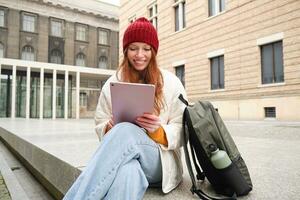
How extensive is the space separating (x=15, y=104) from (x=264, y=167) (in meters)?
21.5

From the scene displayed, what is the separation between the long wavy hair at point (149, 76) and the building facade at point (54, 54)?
20.0m

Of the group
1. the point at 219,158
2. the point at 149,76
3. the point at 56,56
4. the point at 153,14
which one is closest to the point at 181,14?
the point at 153,14

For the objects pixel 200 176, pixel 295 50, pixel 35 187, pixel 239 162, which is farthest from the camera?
pixel 295 50

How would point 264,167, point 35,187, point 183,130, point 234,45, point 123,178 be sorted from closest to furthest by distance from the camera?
point 123,178
point 183,130
point 264,167
point 35,187
point 234,45

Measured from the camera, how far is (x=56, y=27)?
29.4 meters

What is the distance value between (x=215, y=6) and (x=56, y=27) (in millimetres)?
20102

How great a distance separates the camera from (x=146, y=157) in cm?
179

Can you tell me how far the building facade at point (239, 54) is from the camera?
10.5 metres

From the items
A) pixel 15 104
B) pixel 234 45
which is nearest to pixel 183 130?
pixel 234 45

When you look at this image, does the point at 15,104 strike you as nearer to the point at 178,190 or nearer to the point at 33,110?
the point at 33,110

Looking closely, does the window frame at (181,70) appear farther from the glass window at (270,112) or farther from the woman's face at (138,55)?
the woman's face at (138,55)

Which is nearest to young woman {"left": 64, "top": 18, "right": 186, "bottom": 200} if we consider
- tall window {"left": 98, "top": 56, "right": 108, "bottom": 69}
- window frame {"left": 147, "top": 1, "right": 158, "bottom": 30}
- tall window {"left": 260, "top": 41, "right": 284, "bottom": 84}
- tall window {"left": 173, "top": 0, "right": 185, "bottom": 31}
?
tall window {"left": 260, "top": 41, "right": 284, "bottom": 84}

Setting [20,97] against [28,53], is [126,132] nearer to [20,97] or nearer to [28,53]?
[20,97]

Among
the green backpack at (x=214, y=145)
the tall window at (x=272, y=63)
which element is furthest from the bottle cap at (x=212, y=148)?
the tall window at (x=272, y=63)
